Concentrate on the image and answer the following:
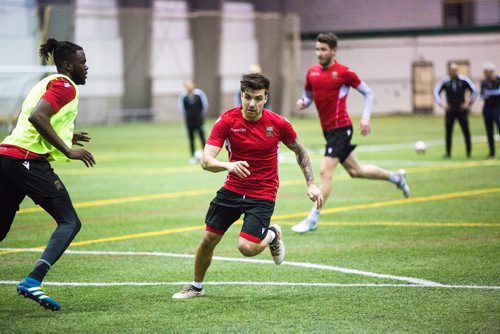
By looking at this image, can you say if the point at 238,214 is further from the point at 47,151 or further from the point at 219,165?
the point at 47,151

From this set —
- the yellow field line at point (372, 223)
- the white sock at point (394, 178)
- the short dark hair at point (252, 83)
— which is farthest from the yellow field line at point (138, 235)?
the short dark hair at point (252, 83)

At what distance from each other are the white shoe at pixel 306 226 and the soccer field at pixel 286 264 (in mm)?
250

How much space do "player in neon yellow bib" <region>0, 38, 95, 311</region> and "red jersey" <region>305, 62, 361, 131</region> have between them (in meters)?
5.84

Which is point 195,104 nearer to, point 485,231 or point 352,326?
point 485,231

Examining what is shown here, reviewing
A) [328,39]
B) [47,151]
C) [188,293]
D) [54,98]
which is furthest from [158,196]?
[54,98]

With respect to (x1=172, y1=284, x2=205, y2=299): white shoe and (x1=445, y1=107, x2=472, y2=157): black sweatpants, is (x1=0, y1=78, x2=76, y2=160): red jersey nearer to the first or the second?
(x1=172, y1=284, x2=205, y2=299): white shoe

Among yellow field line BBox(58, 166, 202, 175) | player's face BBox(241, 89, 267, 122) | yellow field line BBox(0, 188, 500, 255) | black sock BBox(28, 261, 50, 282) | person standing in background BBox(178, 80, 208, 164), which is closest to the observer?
black sock BBox(28, 261, 50, 282)

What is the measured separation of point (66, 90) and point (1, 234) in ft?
4.63

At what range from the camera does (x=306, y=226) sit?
13.3 metres

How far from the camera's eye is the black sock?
7953 millimetres

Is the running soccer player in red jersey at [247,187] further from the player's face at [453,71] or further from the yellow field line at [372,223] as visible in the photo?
the player's face at [453,71]

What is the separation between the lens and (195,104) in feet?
92.8

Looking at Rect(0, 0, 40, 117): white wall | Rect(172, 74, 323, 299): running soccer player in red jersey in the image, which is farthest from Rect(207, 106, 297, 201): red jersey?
Rect(0, 0, 40, 117): white wall

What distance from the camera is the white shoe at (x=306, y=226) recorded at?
1321cm
